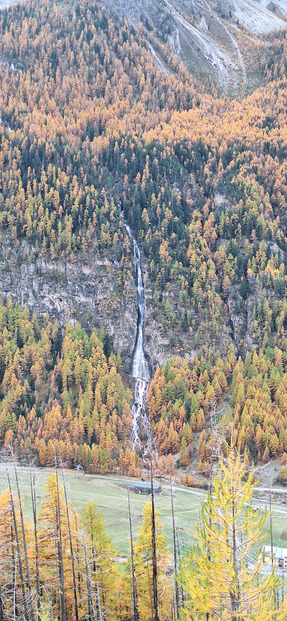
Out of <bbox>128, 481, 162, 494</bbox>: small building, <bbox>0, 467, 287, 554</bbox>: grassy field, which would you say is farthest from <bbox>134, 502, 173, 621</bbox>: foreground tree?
<bbox>128, 481, 162, 494</bbox>: small building

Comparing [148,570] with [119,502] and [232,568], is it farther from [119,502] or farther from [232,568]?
[119,502]

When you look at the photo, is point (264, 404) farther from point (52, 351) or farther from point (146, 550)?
point (146, 550)

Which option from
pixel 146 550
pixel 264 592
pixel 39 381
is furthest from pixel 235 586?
pixel 39 381

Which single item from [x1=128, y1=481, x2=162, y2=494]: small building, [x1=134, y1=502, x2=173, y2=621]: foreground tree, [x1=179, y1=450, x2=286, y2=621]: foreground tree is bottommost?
[x1=128, y1=481, x2=162, y2=494]: small building

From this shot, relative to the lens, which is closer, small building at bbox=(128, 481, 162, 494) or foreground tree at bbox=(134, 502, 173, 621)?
foreground tree at bbox=(134, 502, 173, 621)

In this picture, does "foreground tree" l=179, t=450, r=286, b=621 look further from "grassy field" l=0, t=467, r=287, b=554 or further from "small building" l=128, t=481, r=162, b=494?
"small building" l=128, t=481, r=162, b=494

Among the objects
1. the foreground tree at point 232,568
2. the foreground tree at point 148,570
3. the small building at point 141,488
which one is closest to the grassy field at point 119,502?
the small building at point 141,488

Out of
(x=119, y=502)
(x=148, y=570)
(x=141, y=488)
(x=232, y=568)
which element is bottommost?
(x=141, y=488)

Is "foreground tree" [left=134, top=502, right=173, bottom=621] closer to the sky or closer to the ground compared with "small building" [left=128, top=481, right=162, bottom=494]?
closer to the sky

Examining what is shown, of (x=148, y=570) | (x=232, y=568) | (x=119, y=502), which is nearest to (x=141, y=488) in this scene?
(x=119, y=502)
